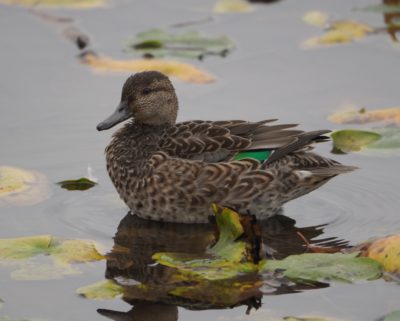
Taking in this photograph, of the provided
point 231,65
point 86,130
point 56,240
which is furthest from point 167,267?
point 231,65

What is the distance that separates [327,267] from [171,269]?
3.90 feet

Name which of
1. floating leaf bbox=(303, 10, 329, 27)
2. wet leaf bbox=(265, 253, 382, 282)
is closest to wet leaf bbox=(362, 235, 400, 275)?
wet leaf bbox=(265, 253, 382, 282)

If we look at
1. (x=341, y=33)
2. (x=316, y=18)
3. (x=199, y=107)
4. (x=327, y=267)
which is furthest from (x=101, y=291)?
(x=316, y=18)

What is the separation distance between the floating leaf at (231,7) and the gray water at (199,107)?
158mm

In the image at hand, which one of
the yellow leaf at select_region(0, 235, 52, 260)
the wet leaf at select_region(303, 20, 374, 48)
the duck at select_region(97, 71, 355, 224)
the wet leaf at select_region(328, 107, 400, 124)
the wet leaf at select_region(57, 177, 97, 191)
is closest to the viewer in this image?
the yellow leaf at select_region(0, 235, 52, 260)

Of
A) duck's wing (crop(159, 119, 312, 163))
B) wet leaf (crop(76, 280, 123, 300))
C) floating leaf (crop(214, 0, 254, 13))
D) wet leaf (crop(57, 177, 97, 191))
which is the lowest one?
wet leaf (crop(76, 280, 123, 300))

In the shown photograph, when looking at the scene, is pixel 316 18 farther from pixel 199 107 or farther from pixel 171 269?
pixel 171 269

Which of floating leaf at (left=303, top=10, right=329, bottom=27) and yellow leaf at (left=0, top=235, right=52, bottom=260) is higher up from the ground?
floating leaf at (left=303, top=10, right=329, bottom=27)

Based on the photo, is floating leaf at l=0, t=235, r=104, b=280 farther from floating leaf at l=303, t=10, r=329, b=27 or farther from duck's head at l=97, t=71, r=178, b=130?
floating leaf at l=303, t=10, r=329, b=27

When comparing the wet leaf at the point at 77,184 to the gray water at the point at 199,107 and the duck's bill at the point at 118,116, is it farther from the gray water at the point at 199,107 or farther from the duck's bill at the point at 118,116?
the duck's bill at the point at 118,116

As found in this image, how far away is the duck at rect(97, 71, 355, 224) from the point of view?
996cm

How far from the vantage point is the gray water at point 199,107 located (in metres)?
8.30

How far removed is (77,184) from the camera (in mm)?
10648

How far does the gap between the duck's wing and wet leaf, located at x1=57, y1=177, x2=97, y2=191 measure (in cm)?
93
